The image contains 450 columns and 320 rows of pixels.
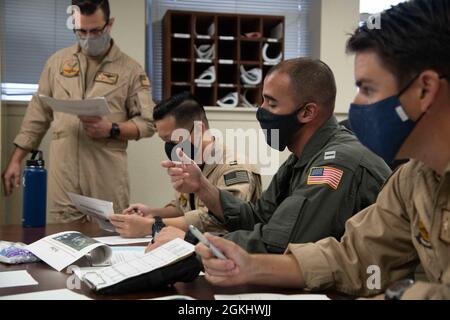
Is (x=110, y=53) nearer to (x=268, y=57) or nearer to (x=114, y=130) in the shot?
(x=114, y=130)

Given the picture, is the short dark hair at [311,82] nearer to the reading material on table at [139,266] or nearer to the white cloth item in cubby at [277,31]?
the reading material on table at [139,266]

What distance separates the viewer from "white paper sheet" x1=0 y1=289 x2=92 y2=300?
0.94m

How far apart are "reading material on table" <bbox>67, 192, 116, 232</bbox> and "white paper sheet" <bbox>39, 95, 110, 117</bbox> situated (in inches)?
18.4

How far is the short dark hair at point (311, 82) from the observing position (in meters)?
1.57

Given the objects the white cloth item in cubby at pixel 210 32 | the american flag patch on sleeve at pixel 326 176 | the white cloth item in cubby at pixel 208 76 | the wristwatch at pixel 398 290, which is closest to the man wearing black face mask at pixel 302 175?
the american flag patch on sleeve at pixel 326 176

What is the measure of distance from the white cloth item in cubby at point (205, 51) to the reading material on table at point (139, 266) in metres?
2.53

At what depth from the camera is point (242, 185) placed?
1992 millimetres

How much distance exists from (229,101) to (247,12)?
0.77m

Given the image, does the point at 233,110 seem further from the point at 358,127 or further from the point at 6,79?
the point at 358,127

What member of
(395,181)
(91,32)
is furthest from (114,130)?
(395,181)

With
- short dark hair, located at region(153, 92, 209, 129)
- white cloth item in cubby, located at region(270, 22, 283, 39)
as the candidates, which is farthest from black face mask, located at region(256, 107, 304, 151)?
white cloth item in cubby, located at region(270, 22, 283, 39)

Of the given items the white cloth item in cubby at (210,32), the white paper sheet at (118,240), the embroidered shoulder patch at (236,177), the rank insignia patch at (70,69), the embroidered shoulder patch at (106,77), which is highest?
the white cloth item in cubby at (210,32)

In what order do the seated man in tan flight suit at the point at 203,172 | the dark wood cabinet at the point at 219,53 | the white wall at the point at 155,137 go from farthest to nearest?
1. the dark wood cabinet at the point at 219,53
2. the white wall at the point at 155,137
3. the seated man in tan flight suit at the point at 203,172

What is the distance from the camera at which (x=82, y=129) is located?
2586 millimetres
